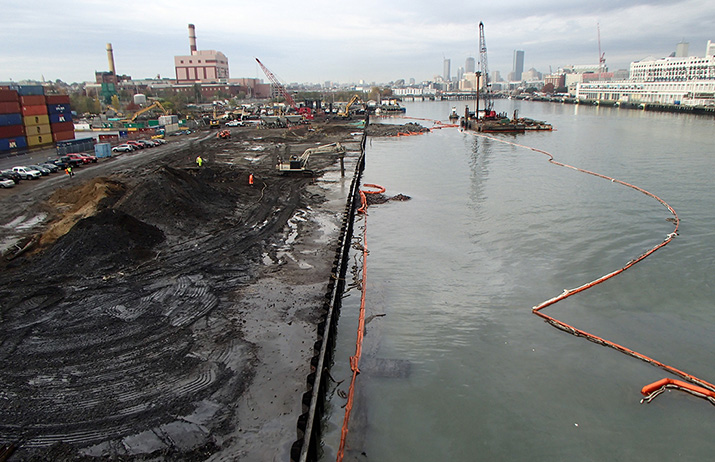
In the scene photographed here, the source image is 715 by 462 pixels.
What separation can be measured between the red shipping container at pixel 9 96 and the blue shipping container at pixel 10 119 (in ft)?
4.07

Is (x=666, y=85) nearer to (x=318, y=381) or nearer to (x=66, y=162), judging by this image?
(x=66, y=162)

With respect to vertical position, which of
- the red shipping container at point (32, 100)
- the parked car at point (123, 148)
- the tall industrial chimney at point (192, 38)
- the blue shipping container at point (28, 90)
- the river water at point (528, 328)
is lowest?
the river water at point (528, 328)

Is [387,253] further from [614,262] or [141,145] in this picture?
[141,145]

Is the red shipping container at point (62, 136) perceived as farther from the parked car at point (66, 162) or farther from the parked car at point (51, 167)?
the parked car at point (51, 167)

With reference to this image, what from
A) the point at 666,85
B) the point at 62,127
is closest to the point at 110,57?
the point at 62,127

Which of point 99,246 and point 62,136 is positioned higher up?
point 62,136

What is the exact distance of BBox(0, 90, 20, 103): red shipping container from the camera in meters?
36.9

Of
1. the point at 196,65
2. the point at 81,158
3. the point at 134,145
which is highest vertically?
the point at 196,65

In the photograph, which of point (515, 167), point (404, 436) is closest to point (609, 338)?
point (404, 436)

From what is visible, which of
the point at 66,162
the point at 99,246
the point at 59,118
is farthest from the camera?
the point at 59,118

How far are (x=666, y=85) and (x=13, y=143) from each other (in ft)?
425

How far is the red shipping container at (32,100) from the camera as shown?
38.9 m

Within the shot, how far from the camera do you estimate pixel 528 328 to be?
11695 mm

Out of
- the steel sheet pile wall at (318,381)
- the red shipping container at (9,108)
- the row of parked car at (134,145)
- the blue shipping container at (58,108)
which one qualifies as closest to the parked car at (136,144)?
the row of parked car at (134,145)
